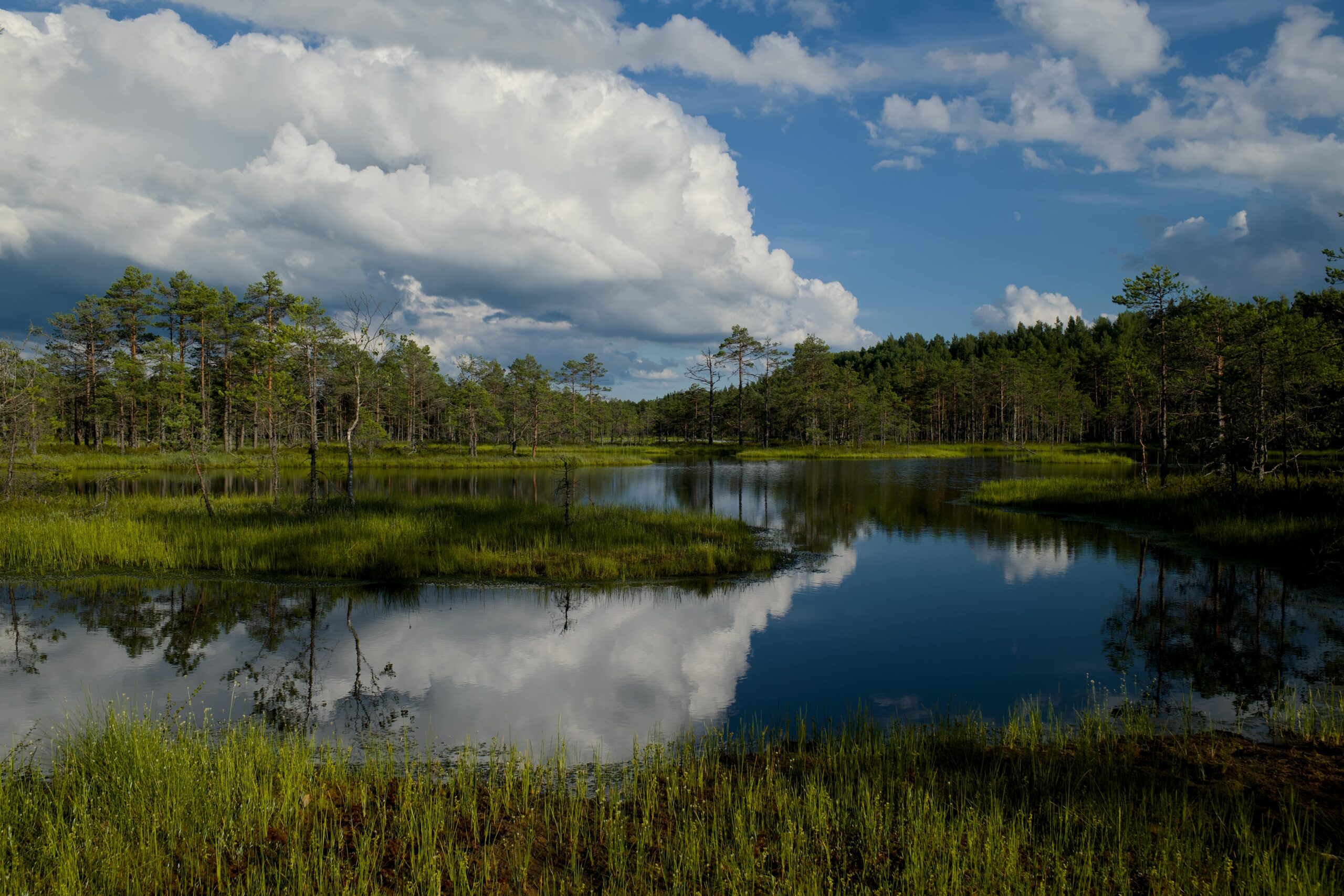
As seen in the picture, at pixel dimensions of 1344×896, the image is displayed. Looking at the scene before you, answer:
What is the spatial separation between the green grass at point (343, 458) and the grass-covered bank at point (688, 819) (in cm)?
4954

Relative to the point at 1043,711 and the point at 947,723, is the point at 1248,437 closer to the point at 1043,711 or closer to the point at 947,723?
the point at 1043,711

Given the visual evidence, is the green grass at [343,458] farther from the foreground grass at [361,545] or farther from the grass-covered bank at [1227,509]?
the grass-covered bank at [1227,509]

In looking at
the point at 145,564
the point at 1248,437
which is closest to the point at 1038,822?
the point at 145,564

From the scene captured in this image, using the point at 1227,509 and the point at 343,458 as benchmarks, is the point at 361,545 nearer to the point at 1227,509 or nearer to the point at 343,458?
the point at 1227,509

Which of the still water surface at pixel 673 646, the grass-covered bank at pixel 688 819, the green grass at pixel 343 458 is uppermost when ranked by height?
the green grass at pixel 343 458

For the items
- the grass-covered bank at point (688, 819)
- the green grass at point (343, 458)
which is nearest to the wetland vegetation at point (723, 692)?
the grass-covered bank at point (688, 819)

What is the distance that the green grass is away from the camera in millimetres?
54781

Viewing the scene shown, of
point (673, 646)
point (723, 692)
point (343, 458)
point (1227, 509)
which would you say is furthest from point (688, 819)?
point (343, 458)

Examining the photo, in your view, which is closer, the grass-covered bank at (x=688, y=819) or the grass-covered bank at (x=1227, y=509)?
the grass-covered bank at (x=688, y=819)

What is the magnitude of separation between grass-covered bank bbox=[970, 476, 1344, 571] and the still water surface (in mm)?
1413

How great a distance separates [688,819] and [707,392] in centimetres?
13269

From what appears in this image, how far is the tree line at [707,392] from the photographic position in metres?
24.4

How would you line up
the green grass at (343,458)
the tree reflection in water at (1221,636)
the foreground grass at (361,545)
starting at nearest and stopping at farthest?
the tree reflection in water at (1221,636) < the foreground grass at (361,545) < the green grass at (343,458)

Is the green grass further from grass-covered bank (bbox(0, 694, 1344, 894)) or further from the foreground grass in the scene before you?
grass-covered bank (bbox(0, 694, 1344, 894))
